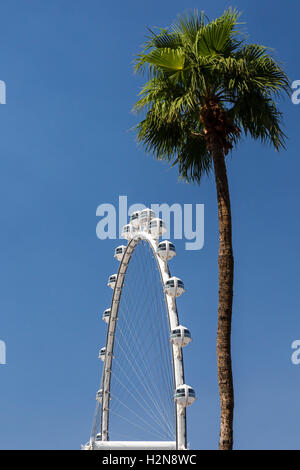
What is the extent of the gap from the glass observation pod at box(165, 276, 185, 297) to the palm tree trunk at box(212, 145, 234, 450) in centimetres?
972

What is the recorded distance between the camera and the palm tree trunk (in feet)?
56.5

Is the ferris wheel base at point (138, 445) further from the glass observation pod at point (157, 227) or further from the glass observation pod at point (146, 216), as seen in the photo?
the glass observation pod at point (146, 216)

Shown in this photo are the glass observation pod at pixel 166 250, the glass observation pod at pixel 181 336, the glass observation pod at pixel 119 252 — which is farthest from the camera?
the glass observation pod at pixel 119 252

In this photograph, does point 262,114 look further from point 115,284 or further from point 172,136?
point 115,284

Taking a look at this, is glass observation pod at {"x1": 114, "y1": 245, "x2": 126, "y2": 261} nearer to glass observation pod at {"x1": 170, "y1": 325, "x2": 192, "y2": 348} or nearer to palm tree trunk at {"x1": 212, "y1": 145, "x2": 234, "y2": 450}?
glass observation pod at {"x1": 170, "y1": 325, "x2": 192, "y2": 348}

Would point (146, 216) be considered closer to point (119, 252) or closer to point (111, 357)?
point (119, 252)

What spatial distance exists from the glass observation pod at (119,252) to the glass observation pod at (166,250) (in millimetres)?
7865

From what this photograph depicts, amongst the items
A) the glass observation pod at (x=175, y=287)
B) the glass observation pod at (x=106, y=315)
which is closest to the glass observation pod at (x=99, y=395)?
the glass observation pod at (x=106, y=315)

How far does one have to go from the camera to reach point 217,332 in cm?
1819

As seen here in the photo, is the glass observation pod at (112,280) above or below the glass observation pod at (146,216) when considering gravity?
below

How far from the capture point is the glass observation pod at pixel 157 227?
33062 millimetres

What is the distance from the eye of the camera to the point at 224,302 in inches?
720
